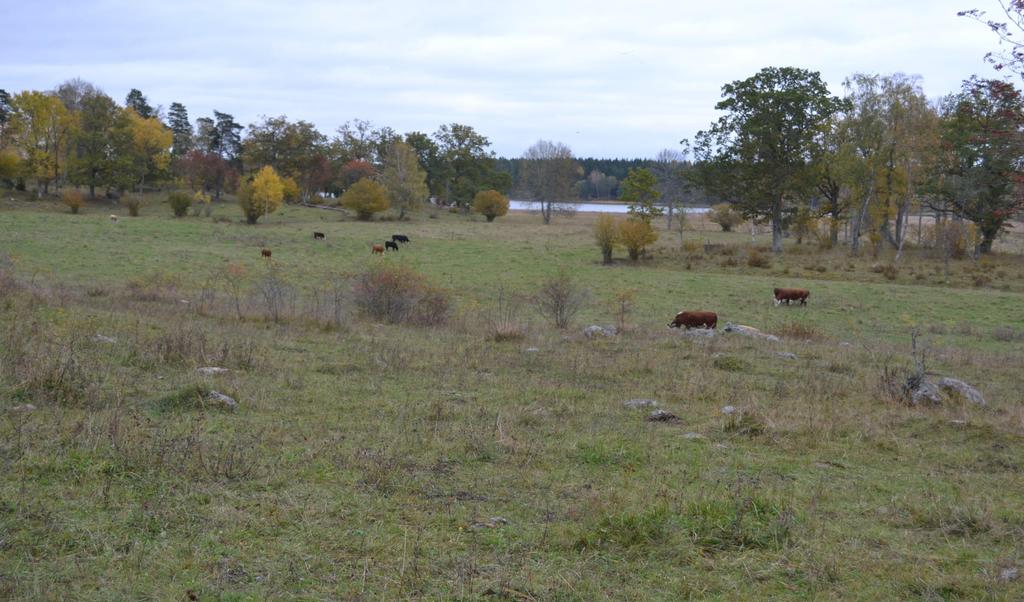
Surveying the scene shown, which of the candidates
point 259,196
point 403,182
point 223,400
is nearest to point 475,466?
point 223,400

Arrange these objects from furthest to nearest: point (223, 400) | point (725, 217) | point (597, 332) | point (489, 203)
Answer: point (489, 203) < point (725, 217) < point (597, 332) < point (223, 400)

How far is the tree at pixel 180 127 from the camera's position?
337ft

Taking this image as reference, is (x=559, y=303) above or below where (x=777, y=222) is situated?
below

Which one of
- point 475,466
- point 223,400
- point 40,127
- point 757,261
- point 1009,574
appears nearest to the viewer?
point 1009,574

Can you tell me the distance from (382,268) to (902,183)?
1640 inches

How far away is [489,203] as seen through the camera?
8800cm

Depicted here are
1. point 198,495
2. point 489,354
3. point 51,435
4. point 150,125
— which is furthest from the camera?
point 150,125

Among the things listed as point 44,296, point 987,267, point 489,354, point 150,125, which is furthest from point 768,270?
point 150,125

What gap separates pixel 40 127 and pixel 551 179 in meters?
54.1

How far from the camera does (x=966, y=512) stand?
579cm

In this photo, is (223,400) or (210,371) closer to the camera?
(223,400)

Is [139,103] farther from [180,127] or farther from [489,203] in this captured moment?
[489,203]

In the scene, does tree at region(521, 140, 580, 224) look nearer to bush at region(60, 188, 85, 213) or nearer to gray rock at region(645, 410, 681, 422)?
bush at region(60, 188, 85, 213)

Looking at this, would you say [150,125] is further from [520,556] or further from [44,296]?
[520,556]
